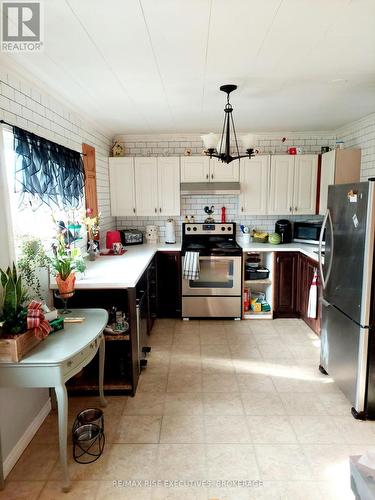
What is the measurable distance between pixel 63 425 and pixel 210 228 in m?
3.29

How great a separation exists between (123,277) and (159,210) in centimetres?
205

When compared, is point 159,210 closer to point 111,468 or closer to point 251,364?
point 251,364

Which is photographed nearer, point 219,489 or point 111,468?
point 219,489

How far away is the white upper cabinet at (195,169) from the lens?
433cm

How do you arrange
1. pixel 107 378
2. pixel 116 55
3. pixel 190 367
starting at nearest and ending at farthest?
pixel 116 55, pixel 107 378, pixel 190 367

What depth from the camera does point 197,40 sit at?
1850 mm

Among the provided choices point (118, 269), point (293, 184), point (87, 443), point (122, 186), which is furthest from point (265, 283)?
point (87, 443)

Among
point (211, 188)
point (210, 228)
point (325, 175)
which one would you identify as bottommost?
point (210, 228)

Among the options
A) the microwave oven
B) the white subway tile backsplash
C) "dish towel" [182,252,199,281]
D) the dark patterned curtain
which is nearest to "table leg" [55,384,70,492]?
the dark patterned curtain

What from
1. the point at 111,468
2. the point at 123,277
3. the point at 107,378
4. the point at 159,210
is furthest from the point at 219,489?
the point at 159,210

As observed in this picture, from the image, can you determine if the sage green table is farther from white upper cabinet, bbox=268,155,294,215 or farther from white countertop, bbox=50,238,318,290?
white upper cabinet, bbox=268,155,294,215

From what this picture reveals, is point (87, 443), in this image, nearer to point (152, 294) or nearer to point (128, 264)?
point (128, 264)

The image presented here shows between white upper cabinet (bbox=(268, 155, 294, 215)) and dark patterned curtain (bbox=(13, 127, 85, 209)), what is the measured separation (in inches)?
96.3

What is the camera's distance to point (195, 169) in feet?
14.3
